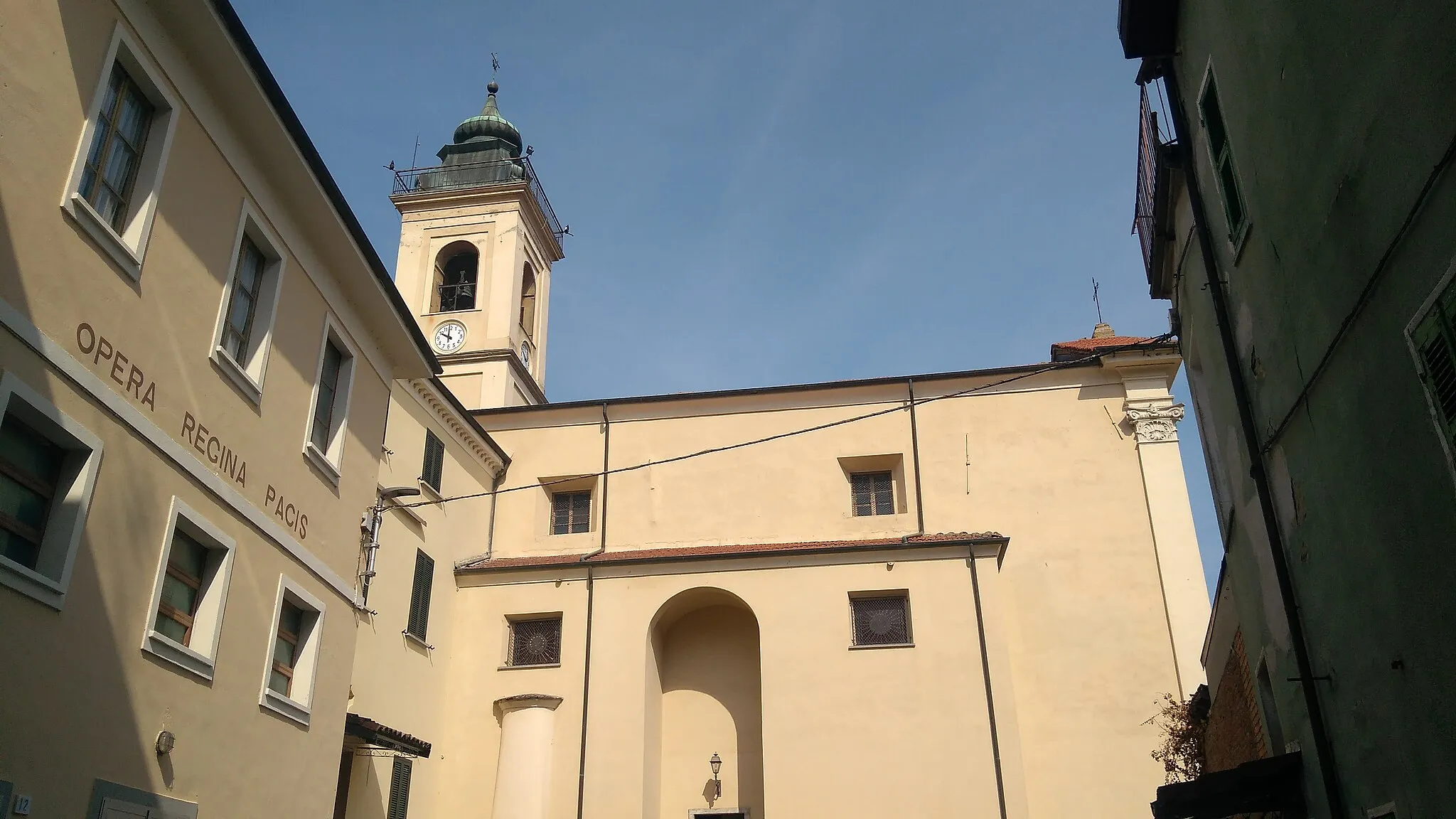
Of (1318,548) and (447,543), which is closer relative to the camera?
(1318,548)

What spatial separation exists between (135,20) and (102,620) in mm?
4717

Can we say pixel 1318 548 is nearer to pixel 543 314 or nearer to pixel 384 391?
pixel 384 391

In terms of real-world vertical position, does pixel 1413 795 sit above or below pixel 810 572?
below

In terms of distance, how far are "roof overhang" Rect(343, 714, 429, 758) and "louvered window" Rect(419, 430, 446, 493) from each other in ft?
16.9

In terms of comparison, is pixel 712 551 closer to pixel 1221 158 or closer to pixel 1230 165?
pixel 1221 158

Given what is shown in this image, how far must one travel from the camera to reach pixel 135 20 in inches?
347

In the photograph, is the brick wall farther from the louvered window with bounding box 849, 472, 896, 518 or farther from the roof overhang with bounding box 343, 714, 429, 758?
the louvered window with bounding box 849, 472, 896, 518

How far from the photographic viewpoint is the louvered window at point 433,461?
2038 cm

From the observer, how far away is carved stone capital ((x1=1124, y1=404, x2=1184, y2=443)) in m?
22.7

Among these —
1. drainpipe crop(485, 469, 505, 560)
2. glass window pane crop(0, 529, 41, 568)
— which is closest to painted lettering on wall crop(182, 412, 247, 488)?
glass window pane crop(0, 529, 41, 568)

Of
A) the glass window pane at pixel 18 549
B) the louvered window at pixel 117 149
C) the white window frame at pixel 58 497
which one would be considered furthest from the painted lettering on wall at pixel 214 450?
the glass window pane at pixel 18 549

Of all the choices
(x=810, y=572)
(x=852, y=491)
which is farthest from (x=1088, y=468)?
(x=810, y=572)

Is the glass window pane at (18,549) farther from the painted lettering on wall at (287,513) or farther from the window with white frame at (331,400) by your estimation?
the window with white frame at (331,400)

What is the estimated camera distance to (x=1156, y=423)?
899 inches
